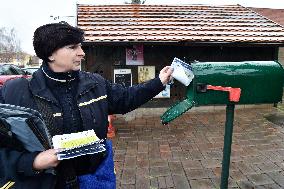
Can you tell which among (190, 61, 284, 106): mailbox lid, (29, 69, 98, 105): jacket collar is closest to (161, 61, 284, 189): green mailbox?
(190, 61, 284, 106): mailbox lid

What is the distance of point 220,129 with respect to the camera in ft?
25.9

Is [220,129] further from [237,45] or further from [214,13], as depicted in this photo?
[214,13]

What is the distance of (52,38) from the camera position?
2.28 metres

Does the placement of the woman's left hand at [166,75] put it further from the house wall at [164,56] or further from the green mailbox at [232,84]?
the house wall at [164,56]

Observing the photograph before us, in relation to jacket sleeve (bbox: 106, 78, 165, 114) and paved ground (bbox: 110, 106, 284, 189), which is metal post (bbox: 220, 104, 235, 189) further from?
paved ground (bbox: 110, 106, 284, 189)

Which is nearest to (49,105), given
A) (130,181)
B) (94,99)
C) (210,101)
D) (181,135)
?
(94,99)

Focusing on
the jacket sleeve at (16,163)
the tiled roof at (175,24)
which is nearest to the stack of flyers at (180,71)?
the jacket sleeve at (16,163)

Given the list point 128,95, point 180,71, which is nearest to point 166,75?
point 180,71

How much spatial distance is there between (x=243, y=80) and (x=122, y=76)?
6753 mm

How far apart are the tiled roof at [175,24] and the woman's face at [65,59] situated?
6618 mm

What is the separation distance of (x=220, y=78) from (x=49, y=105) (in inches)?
65.5

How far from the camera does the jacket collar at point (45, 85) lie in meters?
2.20

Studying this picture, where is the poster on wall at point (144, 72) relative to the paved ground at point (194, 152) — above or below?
above

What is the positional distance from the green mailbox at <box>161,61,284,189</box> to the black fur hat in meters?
1.24
